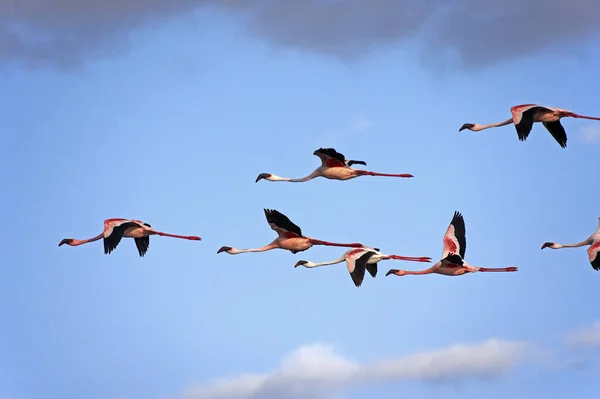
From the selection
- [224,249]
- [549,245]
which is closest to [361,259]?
[224,249]

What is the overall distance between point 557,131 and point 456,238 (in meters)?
4.01

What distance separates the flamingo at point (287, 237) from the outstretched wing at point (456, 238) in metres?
2.35

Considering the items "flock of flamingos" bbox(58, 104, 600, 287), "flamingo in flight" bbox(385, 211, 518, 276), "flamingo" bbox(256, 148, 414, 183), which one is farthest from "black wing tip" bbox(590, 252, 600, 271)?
"flamingo" bbox(256, 148, 414, 183)

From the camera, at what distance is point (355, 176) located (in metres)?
45.5

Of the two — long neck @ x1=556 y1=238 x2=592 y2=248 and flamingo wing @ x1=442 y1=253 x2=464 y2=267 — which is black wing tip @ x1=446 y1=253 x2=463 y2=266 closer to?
flamingo wing @ x1=442 y1=253 x2=464 y2=267

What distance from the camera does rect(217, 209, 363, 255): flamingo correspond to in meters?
44.5

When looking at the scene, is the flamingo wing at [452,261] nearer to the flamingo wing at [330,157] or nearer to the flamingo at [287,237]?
the flamingo at [287,237]

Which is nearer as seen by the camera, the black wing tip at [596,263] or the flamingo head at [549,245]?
the black wing tip at [596,263]

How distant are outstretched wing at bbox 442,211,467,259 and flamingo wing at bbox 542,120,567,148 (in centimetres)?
337

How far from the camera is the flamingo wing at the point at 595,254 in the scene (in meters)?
44.8

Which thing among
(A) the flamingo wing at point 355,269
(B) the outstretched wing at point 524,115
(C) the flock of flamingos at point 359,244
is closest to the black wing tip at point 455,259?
(C) the flock of flamingos at point 359,244

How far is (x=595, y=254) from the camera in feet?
148

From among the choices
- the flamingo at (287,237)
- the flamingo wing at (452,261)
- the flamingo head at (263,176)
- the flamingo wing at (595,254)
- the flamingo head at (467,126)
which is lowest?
the flamingo wing at (452,261)

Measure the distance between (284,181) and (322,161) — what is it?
238 centimetres
